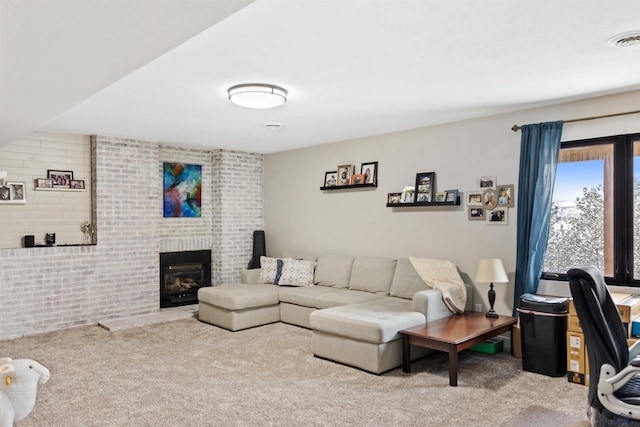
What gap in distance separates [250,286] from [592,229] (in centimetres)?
401

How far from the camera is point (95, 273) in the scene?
18.8 ft

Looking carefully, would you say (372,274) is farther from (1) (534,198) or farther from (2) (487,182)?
(1) (534,198)

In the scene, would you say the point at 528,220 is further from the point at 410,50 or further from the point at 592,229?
the point at 410,50

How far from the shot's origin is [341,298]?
5.12 m

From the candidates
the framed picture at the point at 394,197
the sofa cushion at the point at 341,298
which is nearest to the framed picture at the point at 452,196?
the framed picture at the point at 394,197

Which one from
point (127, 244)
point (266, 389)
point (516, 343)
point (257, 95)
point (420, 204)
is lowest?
point (266, 389)

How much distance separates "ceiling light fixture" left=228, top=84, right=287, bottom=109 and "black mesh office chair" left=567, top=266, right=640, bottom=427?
8.21 ft

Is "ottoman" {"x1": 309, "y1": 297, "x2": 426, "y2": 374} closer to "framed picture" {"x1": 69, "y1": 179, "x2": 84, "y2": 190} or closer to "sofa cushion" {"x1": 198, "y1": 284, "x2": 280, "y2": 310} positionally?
"sofa cushion" {"x1": 198, "y1": 284, "x2": 280, "y2": 310}

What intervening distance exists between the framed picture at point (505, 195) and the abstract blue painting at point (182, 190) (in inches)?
177

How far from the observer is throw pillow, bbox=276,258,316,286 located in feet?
19.9

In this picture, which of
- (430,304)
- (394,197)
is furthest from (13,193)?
(430,304)

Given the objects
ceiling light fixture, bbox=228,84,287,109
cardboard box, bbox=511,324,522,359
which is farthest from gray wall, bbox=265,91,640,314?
ceiling light fixture, bbox=228,84,287,109

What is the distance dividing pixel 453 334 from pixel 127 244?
435 centimetres

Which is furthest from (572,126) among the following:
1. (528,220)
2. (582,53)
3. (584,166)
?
(582,53)
